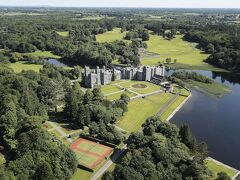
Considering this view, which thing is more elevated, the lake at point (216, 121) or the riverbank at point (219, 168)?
the riverbank at point (219, 168)

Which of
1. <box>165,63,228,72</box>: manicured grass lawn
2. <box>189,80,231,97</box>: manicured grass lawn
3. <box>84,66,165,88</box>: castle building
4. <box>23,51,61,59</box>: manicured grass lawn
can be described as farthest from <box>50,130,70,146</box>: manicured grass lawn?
<box>23,51,61,59</box>: manicured grass lawn

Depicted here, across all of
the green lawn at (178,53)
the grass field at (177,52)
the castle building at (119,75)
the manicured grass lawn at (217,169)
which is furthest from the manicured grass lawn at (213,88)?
the manicured grass lawn at (217,169)

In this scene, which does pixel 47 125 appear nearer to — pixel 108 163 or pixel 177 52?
pixel 108 163

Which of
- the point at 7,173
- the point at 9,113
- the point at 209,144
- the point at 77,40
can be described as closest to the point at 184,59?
the point at 77,40

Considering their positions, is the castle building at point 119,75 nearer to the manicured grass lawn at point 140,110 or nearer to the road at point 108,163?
the manicured grass lawn at point 140,110

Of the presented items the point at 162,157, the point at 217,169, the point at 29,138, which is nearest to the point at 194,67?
the point at 217,169
